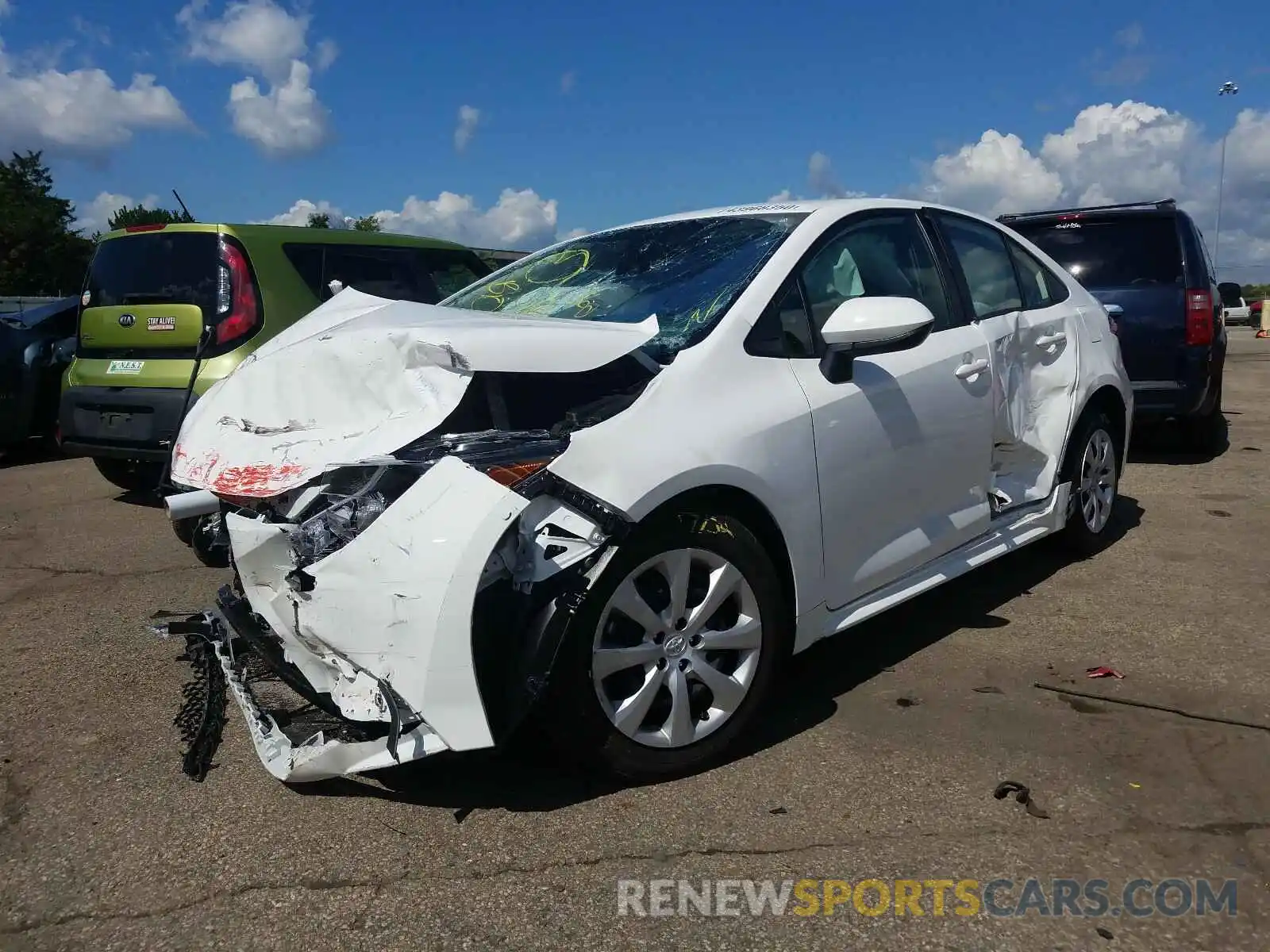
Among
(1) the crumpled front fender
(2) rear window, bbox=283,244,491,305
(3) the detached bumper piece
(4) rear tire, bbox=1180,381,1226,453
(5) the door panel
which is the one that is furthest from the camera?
(4) rear tire, bbox=1180,381,1226,453

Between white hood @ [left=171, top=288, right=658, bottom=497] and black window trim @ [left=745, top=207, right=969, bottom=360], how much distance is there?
16.9 inches

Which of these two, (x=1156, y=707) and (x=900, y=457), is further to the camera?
(x=900, y=457)

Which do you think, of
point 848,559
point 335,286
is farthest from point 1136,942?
point 335,286

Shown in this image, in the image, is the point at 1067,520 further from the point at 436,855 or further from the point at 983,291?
the point at 436,855

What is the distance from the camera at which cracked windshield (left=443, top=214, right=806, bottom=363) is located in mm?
3303

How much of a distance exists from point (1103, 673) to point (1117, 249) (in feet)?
16.0

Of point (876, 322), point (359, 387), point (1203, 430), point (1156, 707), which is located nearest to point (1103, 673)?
point (1156, 707)

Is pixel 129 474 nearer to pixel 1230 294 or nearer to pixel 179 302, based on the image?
pixel 179 302

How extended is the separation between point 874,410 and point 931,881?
1.53m

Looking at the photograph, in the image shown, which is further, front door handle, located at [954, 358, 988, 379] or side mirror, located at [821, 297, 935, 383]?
front door handle, located at [954, 358, 988, 379]

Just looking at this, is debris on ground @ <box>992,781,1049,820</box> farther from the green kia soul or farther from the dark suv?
the dark suv

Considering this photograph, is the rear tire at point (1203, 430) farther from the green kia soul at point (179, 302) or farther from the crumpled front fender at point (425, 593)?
the crumpled front fender at point (425, 593)

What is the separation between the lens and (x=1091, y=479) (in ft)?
16.2

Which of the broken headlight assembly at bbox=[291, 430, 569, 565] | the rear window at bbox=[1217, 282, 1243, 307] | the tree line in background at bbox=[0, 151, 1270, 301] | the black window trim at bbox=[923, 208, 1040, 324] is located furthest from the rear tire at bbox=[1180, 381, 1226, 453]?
the tree line in background at bbox=[0, 151, 1270, 301]
